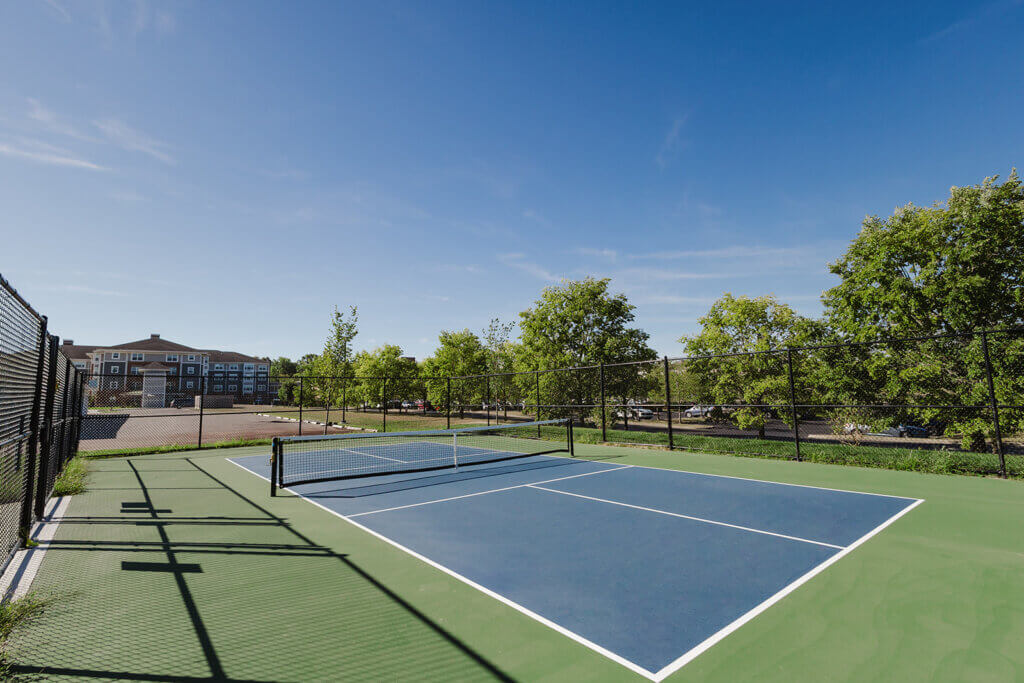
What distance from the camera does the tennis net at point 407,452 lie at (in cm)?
1033

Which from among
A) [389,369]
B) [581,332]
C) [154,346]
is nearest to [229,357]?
[154,346]

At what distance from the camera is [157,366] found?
82.2 meters

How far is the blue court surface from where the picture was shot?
12.0 ft

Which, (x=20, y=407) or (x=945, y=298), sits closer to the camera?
(x=20, y=407)

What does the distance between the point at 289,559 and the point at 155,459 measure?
12382mm

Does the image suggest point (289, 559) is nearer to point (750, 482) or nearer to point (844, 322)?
point (750, 482)

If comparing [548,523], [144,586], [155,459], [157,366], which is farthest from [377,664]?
[157,366]

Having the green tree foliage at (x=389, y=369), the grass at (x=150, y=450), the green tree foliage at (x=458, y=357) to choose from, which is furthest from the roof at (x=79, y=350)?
the grass at (x=150, y=450)

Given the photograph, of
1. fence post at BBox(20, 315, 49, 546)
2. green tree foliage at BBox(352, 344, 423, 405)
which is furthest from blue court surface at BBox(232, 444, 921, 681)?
green tree foliage at BBox(352, 344, 423, 405)

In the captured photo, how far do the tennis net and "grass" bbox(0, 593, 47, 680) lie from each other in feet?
14.2

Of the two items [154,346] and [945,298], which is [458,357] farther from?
[154,346]

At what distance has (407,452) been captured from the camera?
15.2 metres

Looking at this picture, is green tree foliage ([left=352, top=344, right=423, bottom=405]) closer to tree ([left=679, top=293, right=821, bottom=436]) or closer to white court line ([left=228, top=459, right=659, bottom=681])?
tree ([left=679, top=293, right=821, bottom=436])

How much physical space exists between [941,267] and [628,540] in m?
20.6
